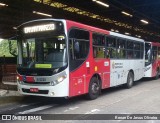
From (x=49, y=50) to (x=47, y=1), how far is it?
16074mm

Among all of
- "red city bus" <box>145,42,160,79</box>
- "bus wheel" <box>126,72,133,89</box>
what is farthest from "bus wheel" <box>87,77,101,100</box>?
"red city bus" <box>145,42,160,79</box>

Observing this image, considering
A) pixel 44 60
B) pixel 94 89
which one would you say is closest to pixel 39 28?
pixel 44 60

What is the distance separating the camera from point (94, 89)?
10992mm

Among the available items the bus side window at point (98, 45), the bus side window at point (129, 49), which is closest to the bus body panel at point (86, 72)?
the bus side window at point (98, 45)

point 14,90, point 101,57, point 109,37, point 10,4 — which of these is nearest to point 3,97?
point 14,90

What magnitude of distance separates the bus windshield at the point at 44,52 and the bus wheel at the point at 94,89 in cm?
222

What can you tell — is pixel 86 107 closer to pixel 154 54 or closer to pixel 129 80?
pixel 129 80

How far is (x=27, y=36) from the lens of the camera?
9805 millimetres

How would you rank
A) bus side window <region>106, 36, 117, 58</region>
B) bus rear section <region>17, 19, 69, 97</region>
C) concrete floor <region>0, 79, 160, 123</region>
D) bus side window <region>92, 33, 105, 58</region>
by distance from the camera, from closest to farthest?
concrete floor <region>0, 79, 160, 123</region>
bus rear section <region>17, 19, 69, 97</region>
bus side window <region>92, 33, 105, 58</region>
bus side window <region>106, 36, 117, 58</region>

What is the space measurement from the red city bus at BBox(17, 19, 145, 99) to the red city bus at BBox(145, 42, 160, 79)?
8859mm

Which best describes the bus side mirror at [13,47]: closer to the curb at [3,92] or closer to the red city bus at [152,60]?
the curb at [3,92]

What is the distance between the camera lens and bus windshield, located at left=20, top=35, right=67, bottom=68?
902cm

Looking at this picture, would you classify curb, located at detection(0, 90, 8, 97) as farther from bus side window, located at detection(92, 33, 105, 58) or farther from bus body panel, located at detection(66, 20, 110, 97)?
bus side window, located at detection(92, 33, 105, 58)

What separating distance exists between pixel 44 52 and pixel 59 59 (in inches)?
27.4
